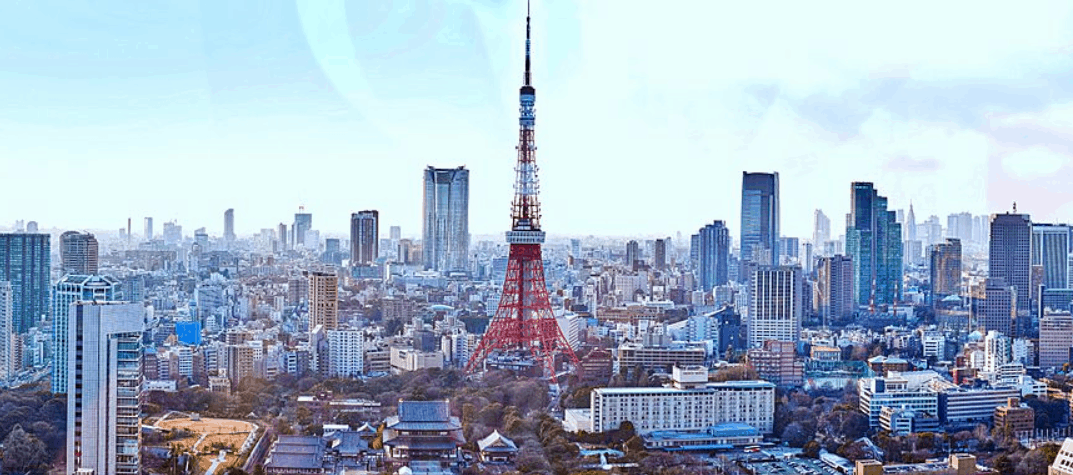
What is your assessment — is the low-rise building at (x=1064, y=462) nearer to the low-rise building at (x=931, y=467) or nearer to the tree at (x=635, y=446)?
the low-rise building at (x=931, y=467)

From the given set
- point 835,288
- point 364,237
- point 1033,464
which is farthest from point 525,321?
point 835,288

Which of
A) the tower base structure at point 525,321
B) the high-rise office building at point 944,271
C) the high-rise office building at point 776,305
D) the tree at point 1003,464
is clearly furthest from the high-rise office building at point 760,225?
the tree at point 1003,464

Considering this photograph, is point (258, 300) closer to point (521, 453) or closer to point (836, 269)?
point (521, 453)

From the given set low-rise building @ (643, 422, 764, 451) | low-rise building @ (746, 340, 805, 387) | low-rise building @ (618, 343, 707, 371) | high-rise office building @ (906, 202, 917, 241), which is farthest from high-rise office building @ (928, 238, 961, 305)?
low-rise building @ (643, 422, 764, 451)

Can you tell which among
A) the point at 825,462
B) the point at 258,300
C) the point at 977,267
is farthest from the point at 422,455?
the point at 977,267

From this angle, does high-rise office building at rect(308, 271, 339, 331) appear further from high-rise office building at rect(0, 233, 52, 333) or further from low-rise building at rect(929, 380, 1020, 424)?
low-rise building at rect(929, 380, 1020, 424)
